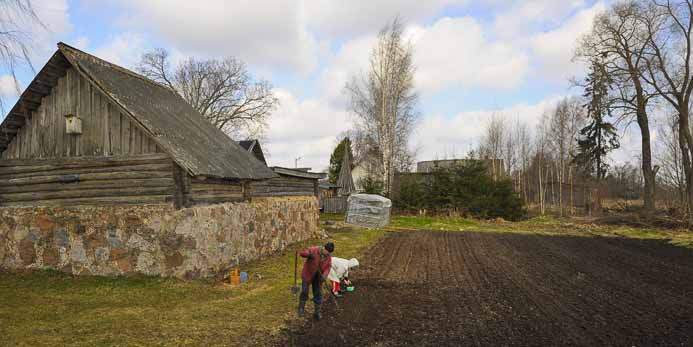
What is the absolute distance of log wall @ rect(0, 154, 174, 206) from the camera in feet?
33.1

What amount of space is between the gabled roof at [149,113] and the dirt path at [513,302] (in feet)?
15.3

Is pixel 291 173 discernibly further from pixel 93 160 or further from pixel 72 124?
pixel 72 124

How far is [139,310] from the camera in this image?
7.91m

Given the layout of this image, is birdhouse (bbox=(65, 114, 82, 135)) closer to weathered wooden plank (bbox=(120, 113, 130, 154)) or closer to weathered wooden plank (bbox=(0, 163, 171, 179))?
weathered wooden plank (bbox=(0, 163, 171, 179))

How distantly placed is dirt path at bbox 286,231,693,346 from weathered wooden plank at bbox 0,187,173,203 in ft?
16.3

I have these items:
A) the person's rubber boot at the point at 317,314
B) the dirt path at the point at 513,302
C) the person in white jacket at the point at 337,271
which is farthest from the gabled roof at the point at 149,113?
the dirt path at the point at 513,302

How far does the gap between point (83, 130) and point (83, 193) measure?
1.53 metres

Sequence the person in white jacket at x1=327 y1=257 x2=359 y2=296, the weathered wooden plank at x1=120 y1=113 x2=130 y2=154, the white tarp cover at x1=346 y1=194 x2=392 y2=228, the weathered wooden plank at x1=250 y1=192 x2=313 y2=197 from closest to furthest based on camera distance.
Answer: the person in white jacket at x1=327 y1=257 x2=359 y2=296, the weathered wooden plank at x1=120 y1=113 x2=130 y2=154, the weathered wooden plank at x1=250 y1=192 x2=313 y2=197, the white tarp cover at x1=346 y1=194 x2=392 y2=228

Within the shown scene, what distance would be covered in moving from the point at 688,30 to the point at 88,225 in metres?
32.0

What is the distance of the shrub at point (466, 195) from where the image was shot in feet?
106

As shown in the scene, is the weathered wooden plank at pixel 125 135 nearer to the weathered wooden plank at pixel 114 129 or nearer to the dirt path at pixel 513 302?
the weathered wooden plank at pixel 114 129

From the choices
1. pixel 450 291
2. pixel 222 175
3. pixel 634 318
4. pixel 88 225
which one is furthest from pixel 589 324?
pixel 88 225

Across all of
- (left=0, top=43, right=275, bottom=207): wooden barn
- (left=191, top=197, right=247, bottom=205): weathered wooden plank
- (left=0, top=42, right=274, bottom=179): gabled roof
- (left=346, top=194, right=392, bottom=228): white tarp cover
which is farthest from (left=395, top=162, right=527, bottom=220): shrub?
(left=0, top=43, right=275, bottom=207): wooden barn

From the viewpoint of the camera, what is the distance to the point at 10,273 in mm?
10492
